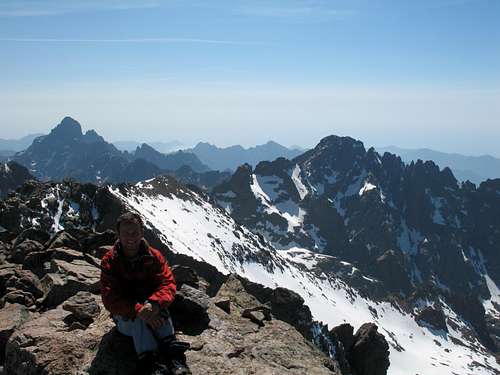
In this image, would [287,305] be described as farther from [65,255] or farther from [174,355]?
[174,355]

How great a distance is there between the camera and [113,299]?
10.8 metres

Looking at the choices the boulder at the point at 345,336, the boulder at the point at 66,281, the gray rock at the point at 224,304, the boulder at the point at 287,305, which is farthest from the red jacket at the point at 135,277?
the boulder at the point at 345,336

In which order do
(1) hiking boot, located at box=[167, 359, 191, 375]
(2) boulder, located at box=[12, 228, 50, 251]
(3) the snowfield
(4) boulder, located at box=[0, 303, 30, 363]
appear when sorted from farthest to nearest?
(3) the snowfield, (2) boulder, located at box=[12, 228, 50, 251], (4) boulder, located at box=[0, 303, 30, 363], (1) hiking boot, located at box=[167, 359, 191, 375]

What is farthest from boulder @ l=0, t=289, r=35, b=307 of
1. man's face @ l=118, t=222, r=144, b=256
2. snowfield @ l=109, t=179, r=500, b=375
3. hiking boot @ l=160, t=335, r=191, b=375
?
snowfield @ l=109, t=179, r=500, b=375

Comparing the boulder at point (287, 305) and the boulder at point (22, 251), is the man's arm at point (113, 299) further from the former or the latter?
the boulder at point (287, 305)

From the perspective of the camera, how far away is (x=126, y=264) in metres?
11.4

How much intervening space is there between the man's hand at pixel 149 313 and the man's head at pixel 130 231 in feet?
4.96

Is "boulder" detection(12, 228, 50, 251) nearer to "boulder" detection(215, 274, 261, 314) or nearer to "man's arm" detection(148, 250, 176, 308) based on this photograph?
"boulder" detection(215, 274, 261, 314)

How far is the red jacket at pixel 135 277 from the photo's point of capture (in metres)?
11.1

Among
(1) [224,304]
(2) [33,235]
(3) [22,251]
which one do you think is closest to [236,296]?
(1) [224,304]

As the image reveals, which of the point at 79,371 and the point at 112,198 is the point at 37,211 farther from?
the point at 79,371

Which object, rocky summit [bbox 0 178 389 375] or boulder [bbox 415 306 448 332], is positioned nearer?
rocky summit [bbox 0 178 389 375]

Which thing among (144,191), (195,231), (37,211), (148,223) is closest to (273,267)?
(195,231)

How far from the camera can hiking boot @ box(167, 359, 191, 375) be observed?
990cm
